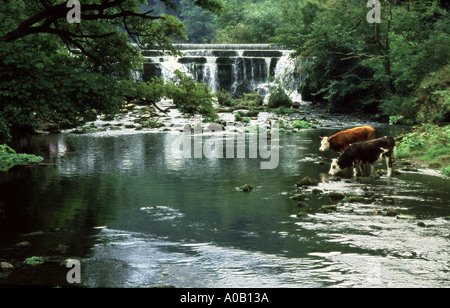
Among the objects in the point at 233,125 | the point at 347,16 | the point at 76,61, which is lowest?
the point at 233,125

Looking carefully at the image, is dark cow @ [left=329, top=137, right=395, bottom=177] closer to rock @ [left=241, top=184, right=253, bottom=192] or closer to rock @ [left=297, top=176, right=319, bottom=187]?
rock @ [left=297, top=176, right=319, bottom=187]

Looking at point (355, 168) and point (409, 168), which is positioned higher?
point (355, 168)

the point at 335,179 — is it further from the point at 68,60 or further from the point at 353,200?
the point at 68,60

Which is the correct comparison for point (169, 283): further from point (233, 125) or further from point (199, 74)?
point (199, 74)

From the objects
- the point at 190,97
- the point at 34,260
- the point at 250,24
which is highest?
the point at 250,24

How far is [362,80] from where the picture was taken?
4131cm

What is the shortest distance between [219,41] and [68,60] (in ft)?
211

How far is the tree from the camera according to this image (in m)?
12.5

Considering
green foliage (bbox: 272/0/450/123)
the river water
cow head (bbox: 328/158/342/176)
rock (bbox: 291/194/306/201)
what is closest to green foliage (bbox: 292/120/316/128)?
green foliage (bbox: 272/0/450/123)

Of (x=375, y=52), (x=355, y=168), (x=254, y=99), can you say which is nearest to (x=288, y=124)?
(x=375, y=52)

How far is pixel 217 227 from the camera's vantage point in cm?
1320
